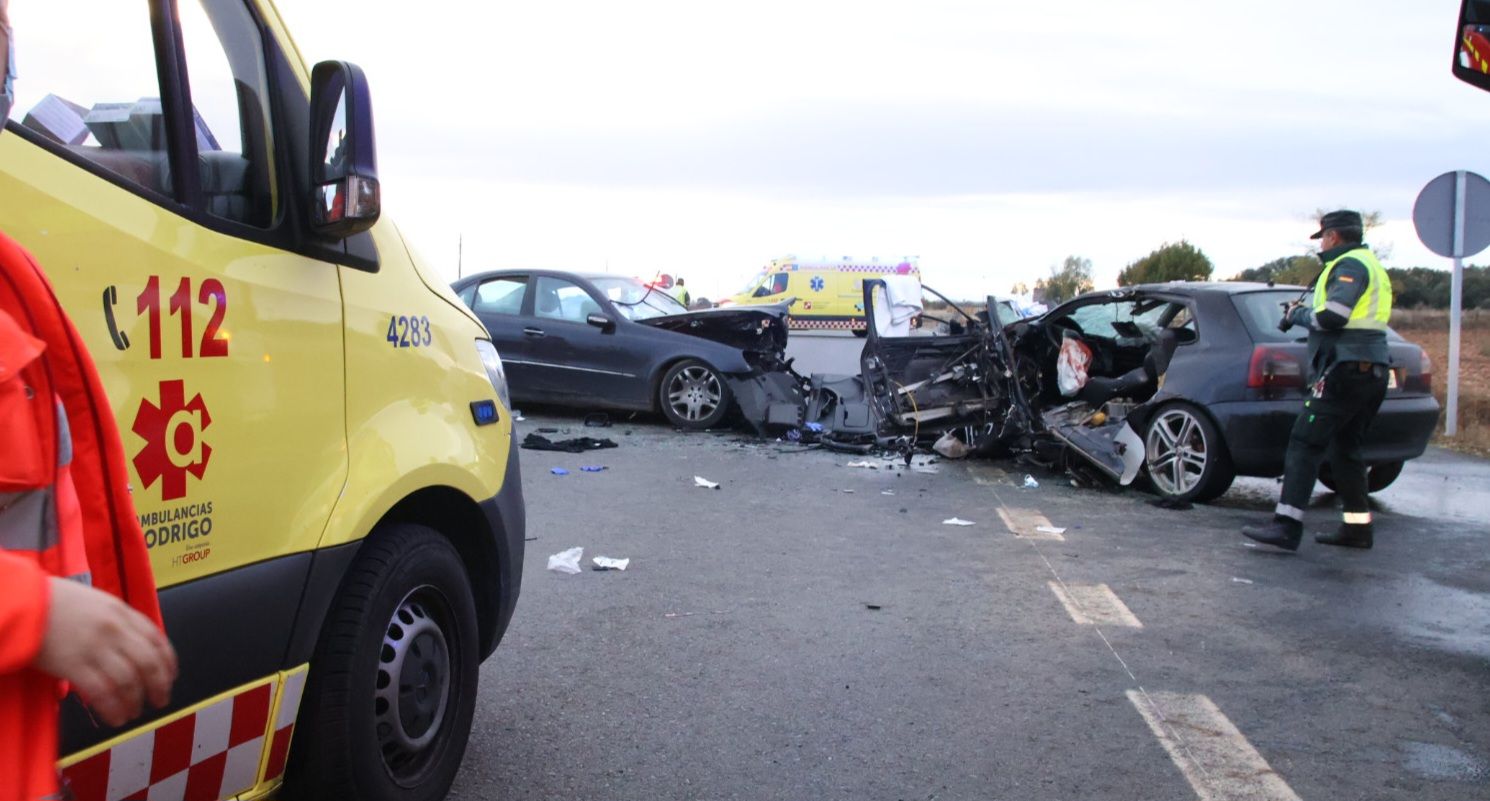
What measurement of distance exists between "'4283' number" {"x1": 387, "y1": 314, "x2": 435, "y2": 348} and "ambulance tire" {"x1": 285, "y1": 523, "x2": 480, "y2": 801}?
1.53 ft

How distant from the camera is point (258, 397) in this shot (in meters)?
2.42

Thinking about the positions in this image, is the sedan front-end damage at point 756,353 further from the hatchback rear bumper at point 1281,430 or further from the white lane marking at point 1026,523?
the hatchback rear bumper at point 1281,430

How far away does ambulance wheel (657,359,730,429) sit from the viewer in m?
12.0

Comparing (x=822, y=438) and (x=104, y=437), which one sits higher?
(x=104, y=437)

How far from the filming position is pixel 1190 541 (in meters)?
7.17

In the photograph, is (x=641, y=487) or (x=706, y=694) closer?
(x=706, y=694)

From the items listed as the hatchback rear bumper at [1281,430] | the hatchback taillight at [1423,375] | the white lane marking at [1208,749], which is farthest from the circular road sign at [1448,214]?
the white lane marking at [1208,749]

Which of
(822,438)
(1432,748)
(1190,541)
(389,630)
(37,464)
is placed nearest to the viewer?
(37,464)

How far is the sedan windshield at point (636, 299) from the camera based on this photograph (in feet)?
41.5

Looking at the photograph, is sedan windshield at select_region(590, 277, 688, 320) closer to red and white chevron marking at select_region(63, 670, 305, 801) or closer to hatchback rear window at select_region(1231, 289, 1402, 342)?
hatchback rear window at select_region(1231, 289, 1402, 342)

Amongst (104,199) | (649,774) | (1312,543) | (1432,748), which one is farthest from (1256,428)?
(104,199)

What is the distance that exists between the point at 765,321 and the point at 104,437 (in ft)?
35.7

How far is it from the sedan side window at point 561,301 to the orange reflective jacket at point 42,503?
438 inches

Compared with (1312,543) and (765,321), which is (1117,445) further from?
(765,321)
